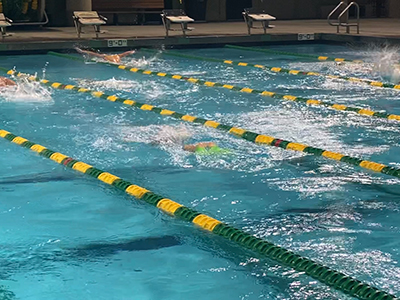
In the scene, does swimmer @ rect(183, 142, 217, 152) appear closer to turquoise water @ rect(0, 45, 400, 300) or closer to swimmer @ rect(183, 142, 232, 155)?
swimmer @ rect(183, 142, 232, 155)

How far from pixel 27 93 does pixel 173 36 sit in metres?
6.12

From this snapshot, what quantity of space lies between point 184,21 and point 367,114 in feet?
25.4

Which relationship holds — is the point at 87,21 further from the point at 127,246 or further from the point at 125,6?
the point at 127,246

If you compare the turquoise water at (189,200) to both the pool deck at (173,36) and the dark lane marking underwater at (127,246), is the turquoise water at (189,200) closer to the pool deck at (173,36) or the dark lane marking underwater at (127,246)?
the dark lane marking underwater at (127,246)

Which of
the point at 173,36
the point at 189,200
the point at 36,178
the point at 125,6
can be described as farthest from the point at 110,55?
the point at 189,200

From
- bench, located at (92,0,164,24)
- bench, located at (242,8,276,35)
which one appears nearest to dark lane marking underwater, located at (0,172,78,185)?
bench, located at (242,8,276,35)

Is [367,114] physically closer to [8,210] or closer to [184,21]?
[8,210]

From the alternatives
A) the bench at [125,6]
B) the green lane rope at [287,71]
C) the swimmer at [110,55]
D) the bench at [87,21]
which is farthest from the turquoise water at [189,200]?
the bench at [125,6]

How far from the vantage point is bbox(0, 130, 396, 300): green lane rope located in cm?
352

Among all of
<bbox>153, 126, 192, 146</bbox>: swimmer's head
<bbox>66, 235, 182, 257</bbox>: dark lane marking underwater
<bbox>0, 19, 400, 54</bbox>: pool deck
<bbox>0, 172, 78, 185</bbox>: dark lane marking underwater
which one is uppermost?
<bbox>0, 19, 400, 54</bbox>: pool deck

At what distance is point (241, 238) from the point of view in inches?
167

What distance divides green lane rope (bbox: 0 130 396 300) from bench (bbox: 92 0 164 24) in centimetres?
1372

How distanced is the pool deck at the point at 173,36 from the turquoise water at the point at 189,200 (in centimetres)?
483

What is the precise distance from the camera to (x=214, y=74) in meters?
12.0
